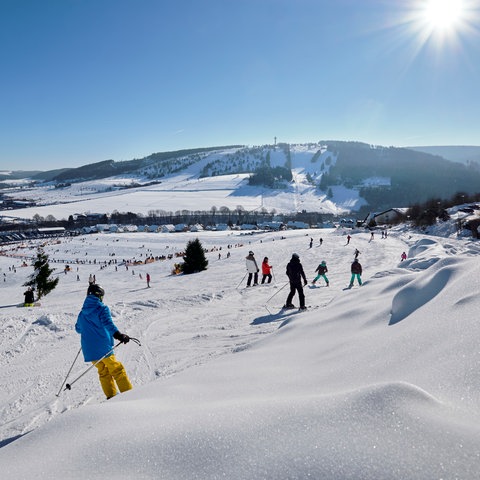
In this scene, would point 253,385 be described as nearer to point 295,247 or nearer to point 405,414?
point 405,414

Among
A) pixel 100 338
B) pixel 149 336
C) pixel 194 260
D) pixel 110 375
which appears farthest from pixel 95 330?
pixel 194 260

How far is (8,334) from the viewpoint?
7355mm

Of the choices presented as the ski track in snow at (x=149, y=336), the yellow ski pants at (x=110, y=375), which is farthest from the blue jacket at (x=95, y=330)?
the ski track in snow at (x=149, y=336)

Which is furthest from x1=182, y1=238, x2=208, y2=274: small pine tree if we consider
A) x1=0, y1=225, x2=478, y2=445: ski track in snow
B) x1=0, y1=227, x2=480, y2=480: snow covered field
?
x1=0, y1=227, x2=480, y2=480: snow covered field

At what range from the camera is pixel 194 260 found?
2448 centimetres

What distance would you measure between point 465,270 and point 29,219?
15398 cm

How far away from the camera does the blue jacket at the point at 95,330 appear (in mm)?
4168

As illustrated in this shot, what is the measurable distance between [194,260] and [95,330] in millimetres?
20340

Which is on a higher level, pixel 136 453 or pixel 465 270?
pixel 465 270

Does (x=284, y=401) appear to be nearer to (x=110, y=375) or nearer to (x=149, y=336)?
(x=110, y=375)

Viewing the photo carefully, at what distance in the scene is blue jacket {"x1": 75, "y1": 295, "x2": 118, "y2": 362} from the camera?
4168 millimetres

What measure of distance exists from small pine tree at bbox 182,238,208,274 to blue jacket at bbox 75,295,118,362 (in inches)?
793

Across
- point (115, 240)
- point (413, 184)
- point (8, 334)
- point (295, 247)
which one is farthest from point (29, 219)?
point (413, 184)


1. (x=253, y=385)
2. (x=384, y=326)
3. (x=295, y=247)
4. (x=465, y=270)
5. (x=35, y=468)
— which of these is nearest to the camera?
(x=35, y=468)
